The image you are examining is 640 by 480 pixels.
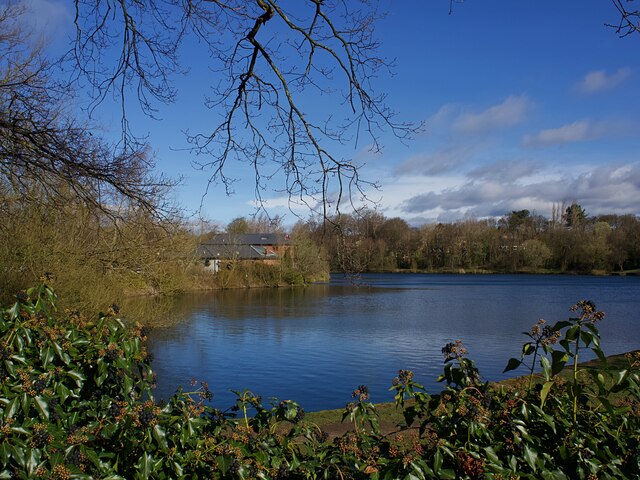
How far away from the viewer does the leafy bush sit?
220 centimetres

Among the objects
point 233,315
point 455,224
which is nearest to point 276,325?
point 233,315

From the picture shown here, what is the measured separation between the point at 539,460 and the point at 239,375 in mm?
13437

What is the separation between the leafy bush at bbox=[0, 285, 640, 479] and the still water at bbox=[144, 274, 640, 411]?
8.52 ft

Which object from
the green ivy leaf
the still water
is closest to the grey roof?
the still water

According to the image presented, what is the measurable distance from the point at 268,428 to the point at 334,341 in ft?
58.1

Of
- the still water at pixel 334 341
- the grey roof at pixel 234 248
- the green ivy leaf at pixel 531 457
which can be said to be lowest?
the still water at pixel 334 341

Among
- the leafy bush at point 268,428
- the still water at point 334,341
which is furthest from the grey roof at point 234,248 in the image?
the leafy bush at point 268,428

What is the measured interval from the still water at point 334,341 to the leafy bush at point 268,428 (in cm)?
260

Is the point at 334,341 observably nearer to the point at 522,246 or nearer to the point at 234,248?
the point at 234,248

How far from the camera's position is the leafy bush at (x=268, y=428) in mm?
2195

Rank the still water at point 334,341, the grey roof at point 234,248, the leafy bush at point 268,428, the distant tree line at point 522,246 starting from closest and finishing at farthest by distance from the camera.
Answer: the leafy bush at point 268,428, the still water at point 334,341, the grey roof at point 234,248, the distant tree line at point 522,246

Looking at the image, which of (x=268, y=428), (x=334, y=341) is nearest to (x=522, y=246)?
(x=334, y=341)

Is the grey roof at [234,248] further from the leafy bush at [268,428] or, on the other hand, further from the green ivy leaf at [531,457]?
the green ivy leaf at [531,457]

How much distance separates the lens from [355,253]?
16.6 feet
